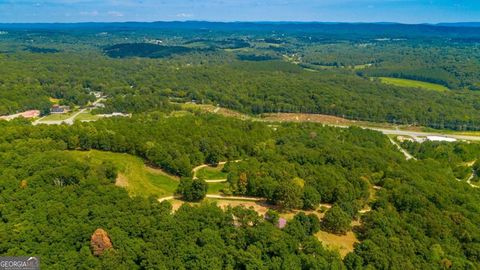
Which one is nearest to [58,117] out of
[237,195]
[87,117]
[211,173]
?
[87,117]

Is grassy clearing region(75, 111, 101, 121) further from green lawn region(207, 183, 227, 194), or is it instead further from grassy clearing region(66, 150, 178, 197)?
green lawn region(207, 183, 227, 194)

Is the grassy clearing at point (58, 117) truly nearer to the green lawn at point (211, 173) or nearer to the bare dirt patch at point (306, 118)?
the bare dirt patch at point (306, 118)

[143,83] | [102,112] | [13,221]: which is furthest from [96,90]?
[13,221]

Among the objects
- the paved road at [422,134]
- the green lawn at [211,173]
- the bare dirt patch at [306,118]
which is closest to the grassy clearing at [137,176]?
the green lawn at [211,173]

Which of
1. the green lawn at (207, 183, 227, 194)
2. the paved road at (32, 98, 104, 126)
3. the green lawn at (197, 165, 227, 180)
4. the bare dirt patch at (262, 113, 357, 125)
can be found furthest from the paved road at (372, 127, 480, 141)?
the paved road at (32, 98, 104, 126)

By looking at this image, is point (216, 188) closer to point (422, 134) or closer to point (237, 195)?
point (237, 195)

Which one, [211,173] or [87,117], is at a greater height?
[211,173]
